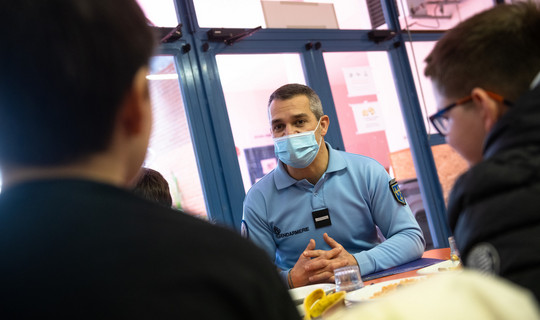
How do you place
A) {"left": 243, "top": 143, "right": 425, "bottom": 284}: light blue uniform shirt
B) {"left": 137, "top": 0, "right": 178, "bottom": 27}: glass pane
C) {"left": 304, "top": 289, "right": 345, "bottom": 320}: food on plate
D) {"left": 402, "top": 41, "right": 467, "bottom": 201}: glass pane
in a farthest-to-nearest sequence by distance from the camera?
{"left": 402, "top": 41, "right": 467, "bottom": 201}: glass pane → {"left": 137, "top": 0, "right": 178, "bottom": 27}: glass pane → {"left": 243, "top": 143, "right": 425, "bottom": 284}: light blue uniform shirt → {"left": 304, "top": 289, "right": 345, "bottom": 320}: food on plate

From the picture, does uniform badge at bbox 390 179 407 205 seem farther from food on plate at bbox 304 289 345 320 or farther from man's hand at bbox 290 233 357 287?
food on plate at bbox 304 289 345 320

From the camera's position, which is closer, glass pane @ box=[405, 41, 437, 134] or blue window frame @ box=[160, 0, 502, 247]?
blue window frame @ box=[160, 0, 502, 247]

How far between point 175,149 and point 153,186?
160cm

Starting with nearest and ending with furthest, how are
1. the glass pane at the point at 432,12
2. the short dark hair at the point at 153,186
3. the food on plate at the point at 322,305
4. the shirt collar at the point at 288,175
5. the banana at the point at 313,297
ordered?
1. the food on plate at the point at 322,305
2. the banana at the point at 313,297
3. the short dark hair at the point at 153,186
4. the shirt collar at the point at 288,175
5. the glass pane at the point at 432,12

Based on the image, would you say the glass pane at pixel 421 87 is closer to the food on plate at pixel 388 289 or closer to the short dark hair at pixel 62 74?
the food on plate at pixel 388 289

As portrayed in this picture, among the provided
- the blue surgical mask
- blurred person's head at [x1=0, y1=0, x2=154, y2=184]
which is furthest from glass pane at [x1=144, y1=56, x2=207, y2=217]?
blurred person's head at [x1=0, y1=0, x2=154, y2=184]

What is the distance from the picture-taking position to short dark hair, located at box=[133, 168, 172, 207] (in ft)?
6.66

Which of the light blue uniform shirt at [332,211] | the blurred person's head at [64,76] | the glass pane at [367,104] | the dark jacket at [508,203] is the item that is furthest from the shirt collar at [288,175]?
the blurred person's head at [64,76]

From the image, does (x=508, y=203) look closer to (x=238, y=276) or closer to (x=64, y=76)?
(x=238, y=276)

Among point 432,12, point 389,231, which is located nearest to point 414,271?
point 389,231

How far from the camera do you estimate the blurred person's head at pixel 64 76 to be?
0.52 meters

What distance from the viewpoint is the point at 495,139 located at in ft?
2.73

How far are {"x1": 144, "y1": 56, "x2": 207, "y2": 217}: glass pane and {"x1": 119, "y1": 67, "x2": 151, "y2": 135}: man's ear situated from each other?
304 centimetres

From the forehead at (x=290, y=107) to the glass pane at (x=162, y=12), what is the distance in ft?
4.58
